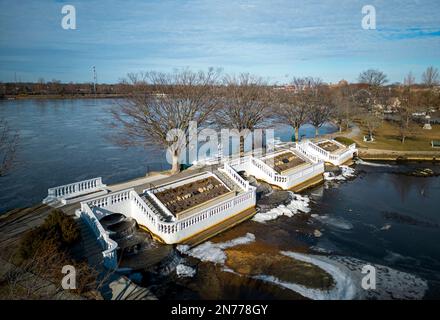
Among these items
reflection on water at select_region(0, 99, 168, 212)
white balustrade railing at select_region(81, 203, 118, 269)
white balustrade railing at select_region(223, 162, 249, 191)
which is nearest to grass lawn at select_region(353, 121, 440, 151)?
white balustrade railing at select_region(223, 162, 249, 191)

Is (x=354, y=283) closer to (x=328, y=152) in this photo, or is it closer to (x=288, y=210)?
(x=288, y=210)

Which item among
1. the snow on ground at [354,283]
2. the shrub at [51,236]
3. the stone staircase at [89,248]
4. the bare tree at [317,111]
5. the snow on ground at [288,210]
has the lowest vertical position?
the snow on ground at [354,283]

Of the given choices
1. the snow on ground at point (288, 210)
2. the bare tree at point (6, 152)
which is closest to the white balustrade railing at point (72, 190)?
the bare tree at point (6, 152)

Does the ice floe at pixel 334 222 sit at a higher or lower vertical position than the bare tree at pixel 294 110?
lower

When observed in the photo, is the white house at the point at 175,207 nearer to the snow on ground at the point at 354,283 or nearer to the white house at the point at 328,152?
the snow on ground at the point at 354,283

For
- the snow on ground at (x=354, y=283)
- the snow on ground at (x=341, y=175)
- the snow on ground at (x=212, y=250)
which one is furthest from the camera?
the snow on ground at (x=341, y=175)

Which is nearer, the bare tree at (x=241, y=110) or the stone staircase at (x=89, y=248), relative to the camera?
the stone staircase at (x=89, y=248)

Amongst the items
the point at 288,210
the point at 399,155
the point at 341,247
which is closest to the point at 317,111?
the point at 399,155
